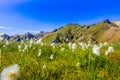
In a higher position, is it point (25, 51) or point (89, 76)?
point (25, 51)

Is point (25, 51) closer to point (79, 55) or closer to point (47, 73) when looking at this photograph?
point (79, 55)

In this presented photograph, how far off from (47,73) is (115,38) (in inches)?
7591

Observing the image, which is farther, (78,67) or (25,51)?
(25,51)

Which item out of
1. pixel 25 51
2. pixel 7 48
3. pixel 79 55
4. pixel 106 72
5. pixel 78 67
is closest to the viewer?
pixel 106 72

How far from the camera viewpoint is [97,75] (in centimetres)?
686

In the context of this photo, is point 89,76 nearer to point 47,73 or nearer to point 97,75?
point 97,75

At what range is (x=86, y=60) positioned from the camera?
336 inches

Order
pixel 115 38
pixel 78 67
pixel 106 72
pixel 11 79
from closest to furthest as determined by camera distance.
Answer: pixel 11 79 → pixel 106 72 → pixel 78 67 → pixel 115 38

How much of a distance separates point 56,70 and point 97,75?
1.23 m

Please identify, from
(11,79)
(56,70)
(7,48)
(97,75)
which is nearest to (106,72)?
(97,75)

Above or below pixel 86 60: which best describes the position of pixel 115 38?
above

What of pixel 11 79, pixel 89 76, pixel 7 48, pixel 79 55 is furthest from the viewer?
pixel 7 48

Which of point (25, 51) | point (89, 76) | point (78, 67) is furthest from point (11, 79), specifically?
point (25, 51)

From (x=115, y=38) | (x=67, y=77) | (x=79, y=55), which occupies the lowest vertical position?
(x=67, y=77)
